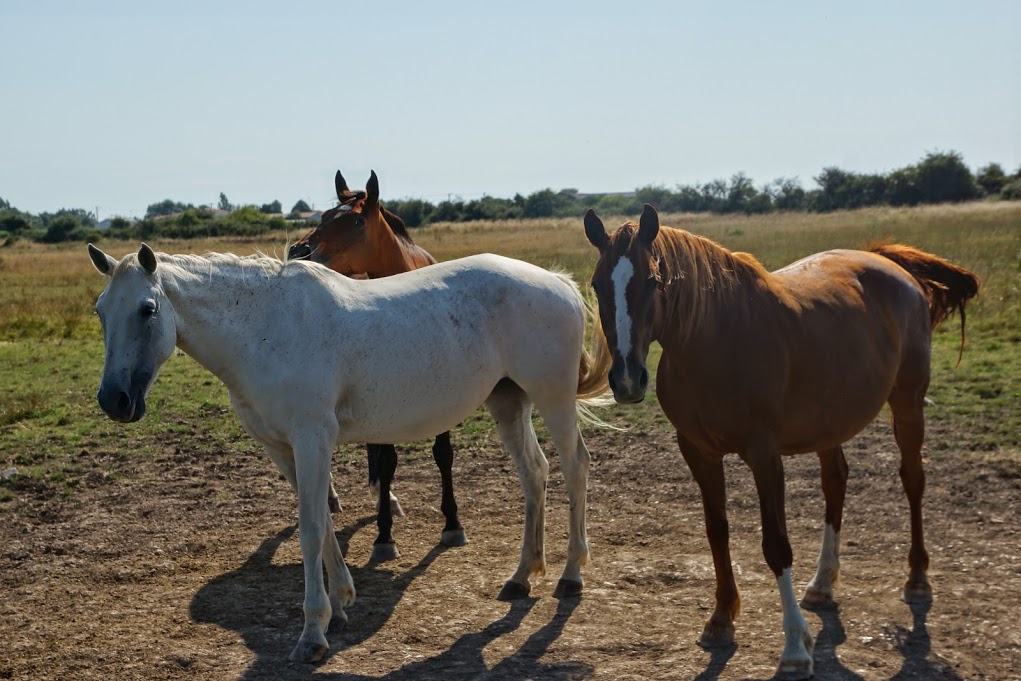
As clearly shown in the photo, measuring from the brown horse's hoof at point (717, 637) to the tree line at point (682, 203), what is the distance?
39.7m

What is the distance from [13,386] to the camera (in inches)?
438

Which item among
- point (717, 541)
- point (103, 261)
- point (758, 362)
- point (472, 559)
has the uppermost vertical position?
point (103, 261)

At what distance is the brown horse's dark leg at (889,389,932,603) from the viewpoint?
5.10 meters

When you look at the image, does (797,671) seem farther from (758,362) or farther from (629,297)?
(629,297)

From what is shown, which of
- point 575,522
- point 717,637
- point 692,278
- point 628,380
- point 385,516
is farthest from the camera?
point 385,516

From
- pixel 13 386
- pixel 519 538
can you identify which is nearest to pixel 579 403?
pixel 519 538

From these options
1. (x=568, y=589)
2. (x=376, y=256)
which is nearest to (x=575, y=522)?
(x=568, y=589)

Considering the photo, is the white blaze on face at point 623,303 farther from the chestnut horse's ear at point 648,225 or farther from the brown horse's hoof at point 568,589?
the brown horse's hoof at point 568,589

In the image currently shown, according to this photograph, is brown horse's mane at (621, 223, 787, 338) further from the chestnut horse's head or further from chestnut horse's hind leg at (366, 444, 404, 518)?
chestnut horse's hind leg at (366, 444, 404, 518)

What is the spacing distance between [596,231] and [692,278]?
1.62 ft

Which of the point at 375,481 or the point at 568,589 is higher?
the point at 375,481

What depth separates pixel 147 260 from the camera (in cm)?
436

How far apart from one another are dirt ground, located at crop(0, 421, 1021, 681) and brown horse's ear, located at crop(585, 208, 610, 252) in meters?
1.91

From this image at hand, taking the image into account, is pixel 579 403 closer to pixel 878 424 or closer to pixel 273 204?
pixel 878 424
